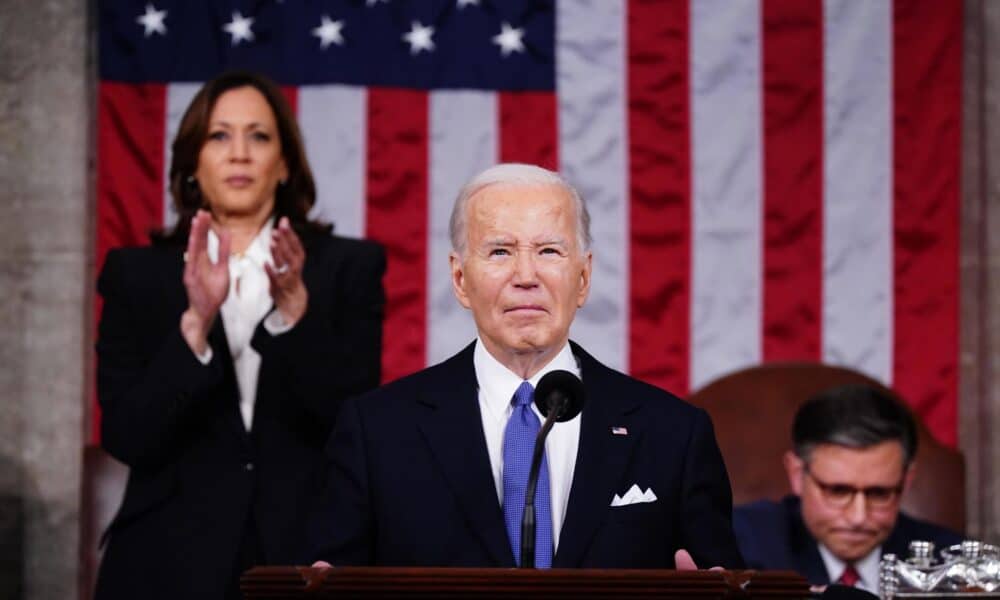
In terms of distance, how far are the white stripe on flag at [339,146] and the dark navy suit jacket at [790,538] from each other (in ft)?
5.33

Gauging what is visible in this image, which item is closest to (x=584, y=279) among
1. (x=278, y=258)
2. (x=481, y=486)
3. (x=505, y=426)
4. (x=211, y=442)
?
(x=505, y=426)

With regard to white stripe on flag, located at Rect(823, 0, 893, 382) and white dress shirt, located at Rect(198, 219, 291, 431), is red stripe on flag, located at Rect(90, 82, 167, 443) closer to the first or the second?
white dress shirt, located at Rect(198, 219, 291, 431)

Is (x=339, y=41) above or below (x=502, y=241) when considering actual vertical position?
above

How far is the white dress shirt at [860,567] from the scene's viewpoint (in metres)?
3.91

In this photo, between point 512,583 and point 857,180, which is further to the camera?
point 857,180

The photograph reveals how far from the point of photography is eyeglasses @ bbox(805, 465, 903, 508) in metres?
3.92

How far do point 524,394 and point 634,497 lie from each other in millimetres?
221

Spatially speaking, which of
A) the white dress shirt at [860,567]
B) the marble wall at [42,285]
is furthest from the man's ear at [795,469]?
the marble wall at [42,285]

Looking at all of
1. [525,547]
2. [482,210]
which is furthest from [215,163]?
[525,547]

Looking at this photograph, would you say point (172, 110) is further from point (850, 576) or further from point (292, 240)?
point (850, 576)

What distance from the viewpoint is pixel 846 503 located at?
3936 millimetres

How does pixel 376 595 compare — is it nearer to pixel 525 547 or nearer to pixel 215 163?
pixel 525 547

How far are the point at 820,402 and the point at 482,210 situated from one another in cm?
187

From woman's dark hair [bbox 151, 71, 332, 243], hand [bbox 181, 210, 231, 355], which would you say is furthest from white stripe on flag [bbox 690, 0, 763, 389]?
hand [bbox 181, 210, 231, 355]
